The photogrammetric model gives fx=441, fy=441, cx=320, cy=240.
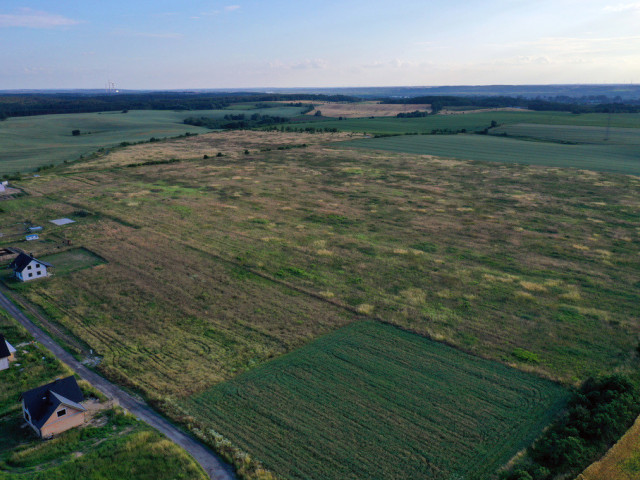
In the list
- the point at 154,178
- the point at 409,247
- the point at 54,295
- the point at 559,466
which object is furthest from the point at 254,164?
the point at 559,466

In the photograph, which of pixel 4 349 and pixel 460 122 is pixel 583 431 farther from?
pixel 460 122

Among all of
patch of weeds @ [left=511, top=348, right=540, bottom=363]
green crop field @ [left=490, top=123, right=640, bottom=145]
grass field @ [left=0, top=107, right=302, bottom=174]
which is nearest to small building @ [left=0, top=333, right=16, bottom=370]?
patch of weeds @ [left=511, top=348, right=540, bottom=363]

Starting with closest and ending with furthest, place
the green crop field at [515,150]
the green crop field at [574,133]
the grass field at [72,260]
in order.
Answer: the grass field at [72,260], the green crop field at [515,150], the green crop field at [574,133]

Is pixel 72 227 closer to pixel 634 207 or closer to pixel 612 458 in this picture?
pixel 612 458

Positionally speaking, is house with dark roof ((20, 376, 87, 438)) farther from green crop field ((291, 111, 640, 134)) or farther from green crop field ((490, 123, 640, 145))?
green crop field ((291, 111, 640, 134))

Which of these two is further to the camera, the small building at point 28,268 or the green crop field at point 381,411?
the small building at point 28,268

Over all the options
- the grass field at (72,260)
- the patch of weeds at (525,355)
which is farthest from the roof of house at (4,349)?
the patch of weeds at (525,355)

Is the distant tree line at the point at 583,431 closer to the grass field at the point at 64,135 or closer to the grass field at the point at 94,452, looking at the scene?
the grass field at the point at 94,452
